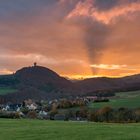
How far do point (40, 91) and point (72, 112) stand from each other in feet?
236

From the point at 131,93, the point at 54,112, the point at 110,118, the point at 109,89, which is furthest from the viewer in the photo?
the point at 109,89

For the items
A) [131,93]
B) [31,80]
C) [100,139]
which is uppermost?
[31,80]

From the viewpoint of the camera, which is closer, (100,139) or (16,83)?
(100,139)

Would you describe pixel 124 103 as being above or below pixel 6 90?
below

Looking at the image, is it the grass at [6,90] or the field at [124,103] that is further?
the grass at [6,90]

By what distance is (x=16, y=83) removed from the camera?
137500 millimetres

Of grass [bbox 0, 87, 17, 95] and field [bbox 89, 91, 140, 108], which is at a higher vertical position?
grass [bbox 0, 87, 17, 95]

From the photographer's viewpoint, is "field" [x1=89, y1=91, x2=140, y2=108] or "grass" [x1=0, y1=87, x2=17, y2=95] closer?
"field" [x1=89, y1=91, x2=140, y2=108]

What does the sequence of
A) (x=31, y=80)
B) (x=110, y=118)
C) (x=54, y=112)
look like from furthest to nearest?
1. (x=31, y=80)
2. (x=54, y=112)
3. (x=110, y=118)

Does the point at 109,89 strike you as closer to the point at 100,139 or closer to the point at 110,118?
the point at 110,118

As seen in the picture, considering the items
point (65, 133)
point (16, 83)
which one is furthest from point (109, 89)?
point (65, 133)

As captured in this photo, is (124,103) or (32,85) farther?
(32,85)

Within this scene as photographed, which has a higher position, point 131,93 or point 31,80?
point 31,80

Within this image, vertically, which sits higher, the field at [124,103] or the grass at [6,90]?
the grass at [6,90]
